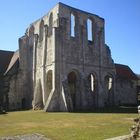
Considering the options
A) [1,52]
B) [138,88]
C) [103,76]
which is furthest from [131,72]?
[1,52]

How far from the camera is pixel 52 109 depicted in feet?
107

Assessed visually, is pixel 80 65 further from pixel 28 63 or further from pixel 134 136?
pixel 134 136

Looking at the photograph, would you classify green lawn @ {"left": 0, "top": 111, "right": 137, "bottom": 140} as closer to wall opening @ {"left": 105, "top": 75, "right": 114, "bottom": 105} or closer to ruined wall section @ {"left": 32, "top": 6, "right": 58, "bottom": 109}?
ruined wall section @ {"left": 32, "top": 6, "right": 58, "bottom": 109}

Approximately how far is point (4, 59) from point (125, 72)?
22643 mm

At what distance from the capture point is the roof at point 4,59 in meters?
44.7

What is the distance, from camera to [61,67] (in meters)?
34.4

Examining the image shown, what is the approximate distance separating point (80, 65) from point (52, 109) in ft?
24.3

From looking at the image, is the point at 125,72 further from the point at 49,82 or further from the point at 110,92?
the point at 49,82

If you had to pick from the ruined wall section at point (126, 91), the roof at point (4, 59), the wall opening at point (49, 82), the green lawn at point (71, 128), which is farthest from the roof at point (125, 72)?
the green lawn at point (71, 128)

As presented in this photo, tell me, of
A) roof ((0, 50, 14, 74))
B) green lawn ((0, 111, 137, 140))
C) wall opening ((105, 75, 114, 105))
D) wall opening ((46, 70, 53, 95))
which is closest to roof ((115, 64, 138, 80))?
wall opening ((105, 75, 114, 105))

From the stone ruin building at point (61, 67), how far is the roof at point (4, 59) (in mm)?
494

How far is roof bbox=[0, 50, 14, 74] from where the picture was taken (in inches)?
1760

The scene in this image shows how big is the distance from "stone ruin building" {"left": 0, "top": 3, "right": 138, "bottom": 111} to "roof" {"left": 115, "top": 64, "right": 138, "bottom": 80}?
8832 mm

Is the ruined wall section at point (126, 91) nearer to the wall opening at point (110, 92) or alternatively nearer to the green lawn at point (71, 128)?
the wall opening at point (110, 92)
